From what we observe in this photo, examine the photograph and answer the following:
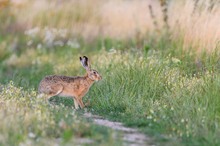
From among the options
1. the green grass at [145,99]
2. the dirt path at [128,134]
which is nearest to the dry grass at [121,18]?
the green grass at [145,99]

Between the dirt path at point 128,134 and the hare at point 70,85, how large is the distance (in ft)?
4.01

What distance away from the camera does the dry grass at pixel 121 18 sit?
1358 cm

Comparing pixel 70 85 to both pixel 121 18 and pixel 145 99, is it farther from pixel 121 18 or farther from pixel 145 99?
pixel 121 18

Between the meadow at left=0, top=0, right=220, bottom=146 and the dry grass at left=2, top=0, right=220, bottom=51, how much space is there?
3 centimetres

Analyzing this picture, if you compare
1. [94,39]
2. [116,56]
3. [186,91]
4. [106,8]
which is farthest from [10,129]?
[106,8]

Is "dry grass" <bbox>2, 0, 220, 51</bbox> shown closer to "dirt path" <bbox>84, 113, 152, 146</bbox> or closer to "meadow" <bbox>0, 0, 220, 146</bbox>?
"meadow" <bbox>0, 0, 220, 146</bbox>

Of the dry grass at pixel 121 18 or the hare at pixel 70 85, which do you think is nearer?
the hare at pixel 70 85

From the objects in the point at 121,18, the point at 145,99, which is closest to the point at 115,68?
the point at 145,99

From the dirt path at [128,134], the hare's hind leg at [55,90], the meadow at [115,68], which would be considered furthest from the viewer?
the hare's hind leg at [55,90]

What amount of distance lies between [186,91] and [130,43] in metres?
7.18

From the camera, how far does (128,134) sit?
8641 millimetres

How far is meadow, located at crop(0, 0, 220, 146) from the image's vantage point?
8203 mm

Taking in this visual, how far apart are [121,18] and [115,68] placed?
24.5ft

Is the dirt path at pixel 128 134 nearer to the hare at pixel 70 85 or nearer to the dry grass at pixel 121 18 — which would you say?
the hare at pixel 70 85
